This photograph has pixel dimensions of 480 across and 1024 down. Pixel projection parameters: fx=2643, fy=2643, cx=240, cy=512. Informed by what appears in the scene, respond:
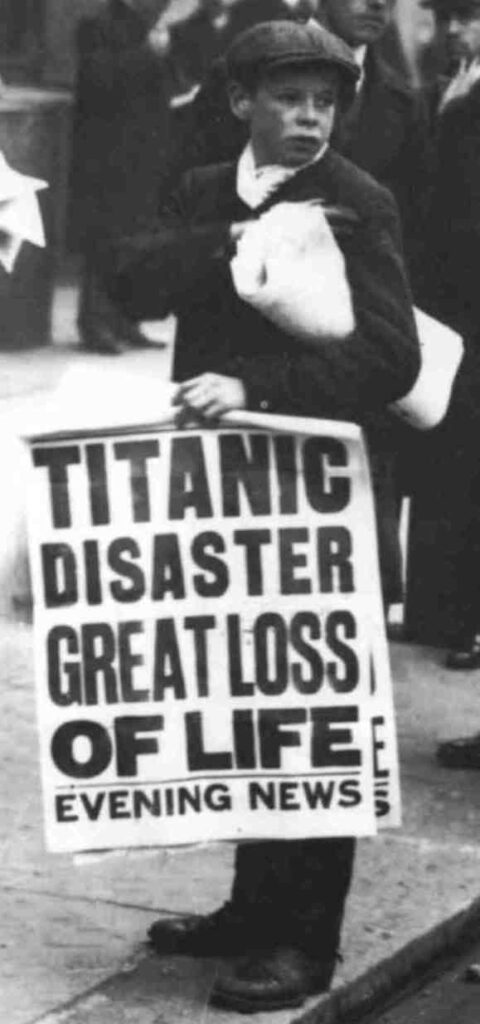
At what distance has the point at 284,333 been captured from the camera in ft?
16.5

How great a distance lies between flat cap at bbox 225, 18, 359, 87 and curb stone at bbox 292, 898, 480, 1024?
5.95 feet

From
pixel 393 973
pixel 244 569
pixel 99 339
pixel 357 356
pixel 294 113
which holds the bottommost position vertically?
pixel 393 973

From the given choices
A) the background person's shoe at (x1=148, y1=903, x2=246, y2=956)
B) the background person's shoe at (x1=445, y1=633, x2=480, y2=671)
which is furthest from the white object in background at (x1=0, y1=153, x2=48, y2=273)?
the background person's shoe at (x1=445, y1=633, x2=480, y2=671)

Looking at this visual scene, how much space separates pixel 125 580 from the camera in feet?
16.7

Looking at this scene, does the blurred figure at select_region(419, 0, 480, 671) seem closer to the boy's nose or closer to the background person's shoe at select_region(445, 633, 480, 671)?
the background person's shoe at select_region(445, 633, 480, 671)

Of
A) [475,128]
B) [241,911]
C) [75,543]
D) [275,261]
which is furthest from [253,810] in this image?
[475,128]

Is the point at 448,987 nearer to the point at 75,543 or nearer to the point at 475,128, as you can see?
the point at 75,543

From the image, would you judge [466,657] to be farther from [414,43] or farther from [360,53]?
[360,53]

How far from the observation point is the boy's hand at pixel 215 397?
4.99 meters

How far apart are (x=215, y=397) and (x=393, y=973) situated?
4.45ft

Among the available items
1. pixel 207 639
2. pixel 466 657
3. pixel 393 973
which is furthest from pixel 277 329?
pixel 466 657

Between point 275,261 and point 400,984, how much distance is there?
5.25 ft

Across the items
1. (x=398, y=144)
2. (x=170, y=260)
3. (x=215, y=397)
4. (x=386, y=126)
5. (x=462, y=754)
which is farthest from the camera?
(x=462, y=754)

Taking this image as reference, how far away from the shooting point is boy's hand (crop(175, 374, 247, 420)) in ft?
16.4
